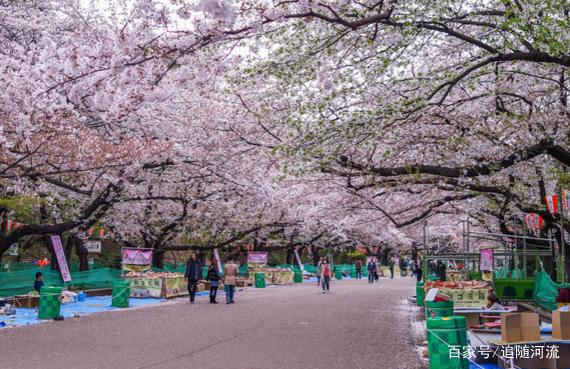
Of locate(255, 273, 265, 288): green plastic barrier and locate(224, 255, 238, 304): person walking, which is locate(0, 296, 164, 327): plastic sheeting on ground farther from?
locate(255, 273, 265, 288): green plastic barrier

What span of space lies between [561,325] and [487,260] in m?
11.1

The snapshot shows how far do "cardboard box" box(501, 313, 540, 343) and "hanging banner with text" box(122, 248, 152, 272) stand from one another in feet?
60.0

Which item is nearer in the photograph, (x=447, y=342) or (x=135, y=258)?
(x=447, y=342)

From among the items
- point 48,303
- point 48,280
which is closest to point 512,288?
point 48,303

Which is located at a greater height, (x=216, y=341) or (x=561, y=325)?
(x=561, y=325)

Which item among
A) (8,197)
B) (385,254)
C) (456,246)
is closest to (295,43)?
(8,197)

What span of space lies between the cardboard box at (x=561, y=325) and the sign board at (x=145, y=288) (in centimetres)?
1851

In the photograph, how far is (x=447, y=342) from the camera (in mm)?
8055

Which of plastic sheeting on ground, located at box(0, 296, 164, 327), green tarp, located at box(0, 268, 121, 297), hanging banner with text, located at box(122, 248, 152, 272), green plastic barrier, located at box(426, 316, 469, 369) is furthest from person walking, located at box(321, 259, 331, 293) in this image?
green plastic barrier, located at box(426, 316, 469, 369)

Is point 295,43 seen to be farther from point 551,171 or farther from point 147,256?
point 147,256

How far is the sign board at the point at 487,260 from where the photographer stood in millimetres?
19312

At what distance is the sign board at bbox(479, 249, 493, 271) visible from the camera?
1931 cm

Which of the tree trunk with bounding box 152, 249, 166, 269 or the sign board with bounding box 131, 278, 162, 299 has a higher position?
the tree trunk with bounding box 152, 249, 166, 269

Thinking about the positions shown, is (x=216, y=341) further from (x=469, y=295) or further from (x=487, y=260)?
(x=487, y=260)
